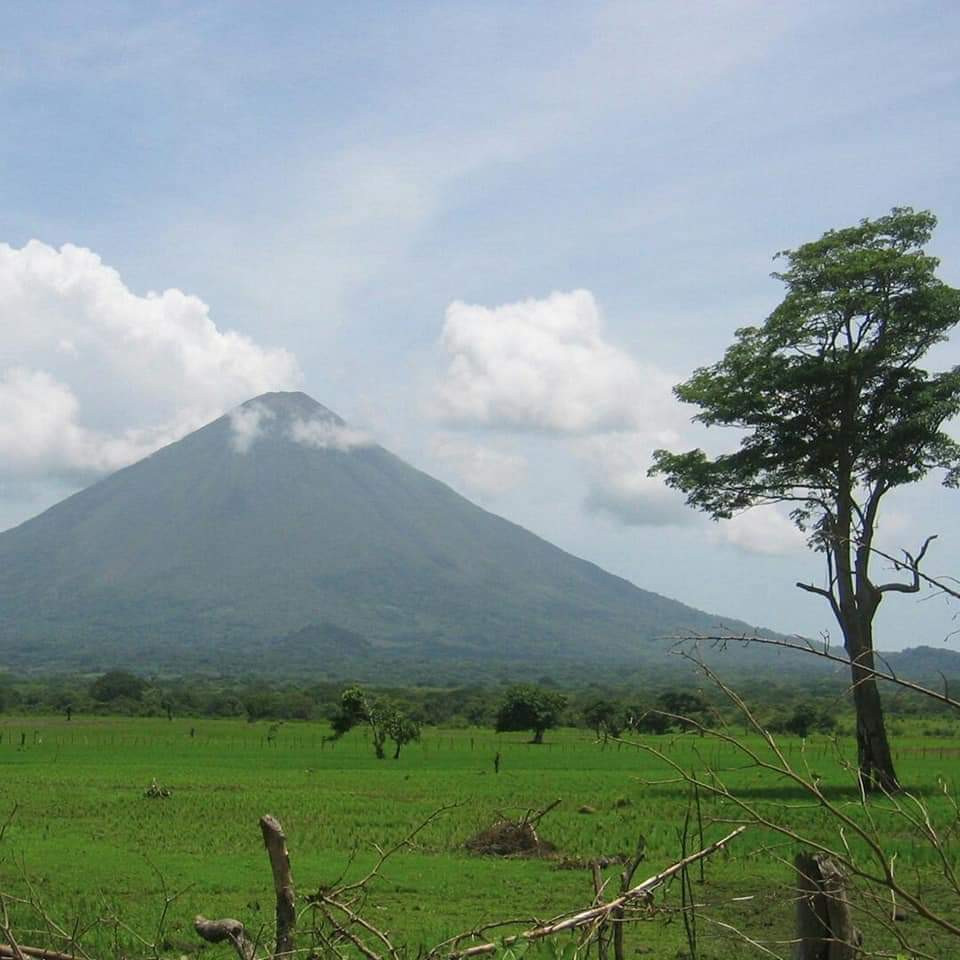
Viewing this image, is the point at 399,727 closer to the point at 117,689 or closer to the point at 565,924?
the point at 565,924

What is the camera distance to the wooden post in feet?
11.6

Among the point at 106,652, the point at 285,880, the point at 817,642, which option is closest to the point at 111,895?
the point at 285,880

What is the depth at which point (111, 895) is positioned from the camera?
463 inches

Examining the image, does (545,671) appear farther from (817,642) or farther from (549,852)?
(817,642)

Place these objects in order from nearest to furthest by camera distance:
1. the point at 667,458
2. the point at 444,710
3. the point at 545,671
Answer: the point at 667,458, the point at 444,710, the point at 545,671

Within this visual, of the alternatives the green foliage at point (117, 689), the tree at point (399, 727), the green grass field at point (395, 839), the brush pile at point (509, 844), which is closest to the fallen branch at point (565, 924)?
the green grass field at point (395, 839)

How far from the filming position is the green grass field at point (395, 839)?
383 inches

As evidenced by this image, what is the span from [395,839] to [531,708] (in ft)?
130

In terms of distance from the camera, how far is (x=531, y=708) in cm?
5575

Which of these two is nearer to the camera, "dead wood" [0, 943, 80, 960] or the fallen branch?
"dead wood" [0, 943, 80, 960]

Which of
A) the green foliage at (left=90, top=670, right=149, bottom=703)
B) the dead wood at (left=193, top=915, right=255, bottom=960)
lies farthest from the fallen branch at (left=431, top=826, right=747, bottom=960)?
the green foliage at (left=90, top=670, right=149, bottom=703)

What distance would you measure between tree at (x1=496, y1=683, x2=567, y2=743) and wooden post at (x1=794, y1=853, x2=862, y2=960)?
52724 mm

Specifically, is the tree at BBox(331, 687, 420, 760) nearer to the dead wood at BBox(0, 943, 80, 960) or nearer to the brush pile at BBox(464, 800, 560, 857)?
the brush pile at BBox(464, 800, 560, 857)

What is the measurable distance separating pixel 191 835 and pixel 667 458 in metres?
11.5
